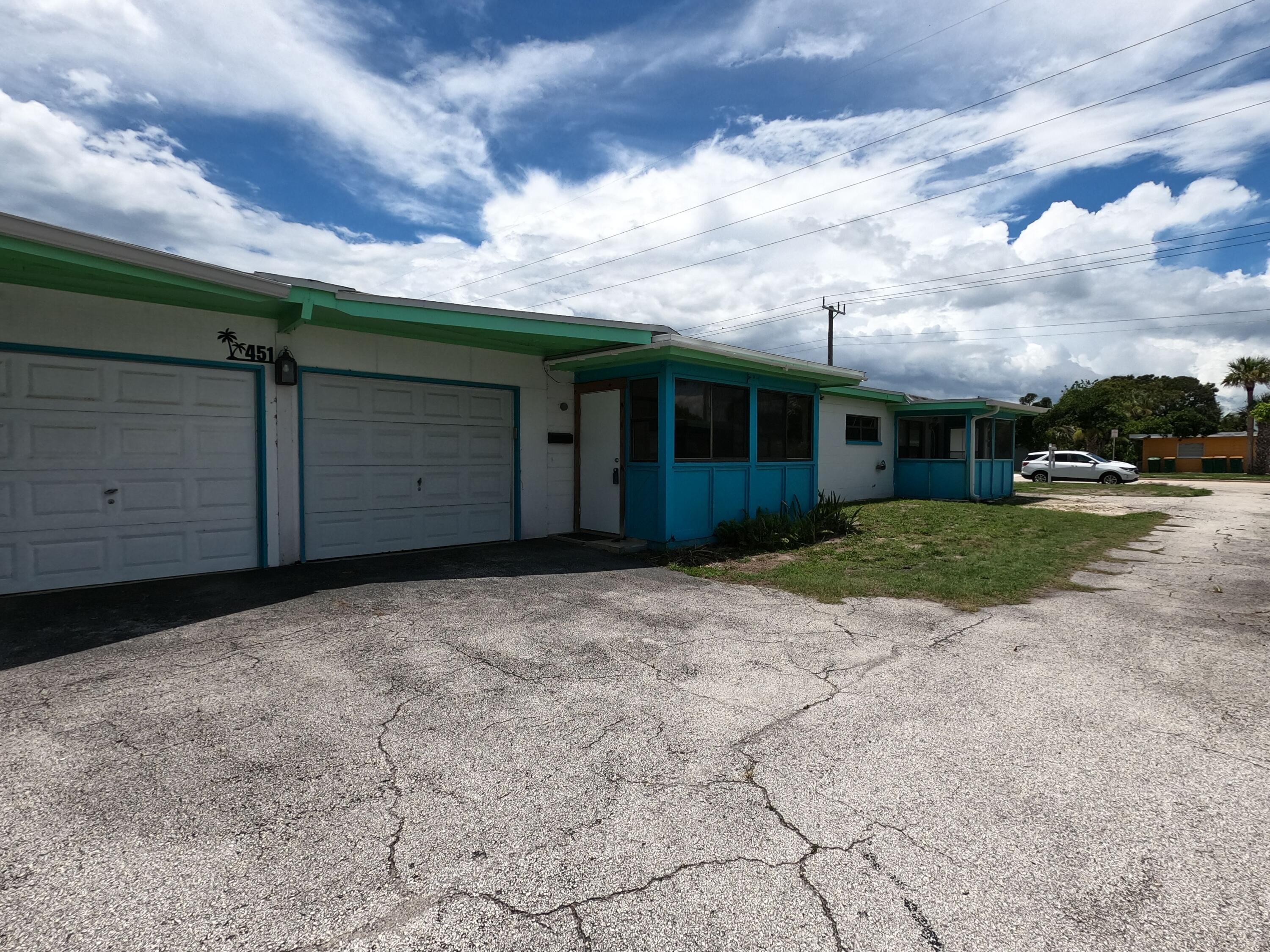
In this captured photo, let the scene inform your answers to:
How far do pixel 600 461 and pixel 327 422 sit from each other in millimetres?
3720

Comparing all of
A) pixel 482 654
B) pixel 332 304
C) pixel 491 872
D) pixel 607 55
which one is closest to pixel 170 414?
pixel 332 304

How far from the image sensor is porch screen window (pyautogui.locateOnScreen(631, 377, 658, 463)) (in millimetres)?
9062

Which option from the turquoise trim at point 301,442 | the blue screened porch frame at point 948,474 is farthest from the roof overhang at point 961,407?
the turquoise trim at point 301,442

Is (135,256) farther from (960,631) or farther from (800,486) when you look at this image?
(800,486)

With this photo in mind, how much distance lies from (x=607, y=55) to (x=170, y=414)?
8798 mm

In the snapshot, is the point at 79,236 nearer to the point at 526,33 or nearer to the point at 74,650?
the point at 74,650

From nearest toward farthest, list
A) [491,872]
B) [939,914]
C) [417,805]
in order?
1. [939,914]
2. [491,872]
3. [417,805]

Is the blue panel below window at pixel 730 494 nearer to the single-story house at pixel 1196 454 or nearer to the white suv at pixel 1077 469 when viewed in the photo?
the white suv at pixel 1077 469

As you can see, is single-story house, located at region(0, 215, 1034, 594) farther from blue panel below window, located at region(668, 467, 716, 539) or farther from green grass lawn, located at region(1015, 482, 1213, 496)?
green grass lawn, located at region(1015, 482, 1213, 496)

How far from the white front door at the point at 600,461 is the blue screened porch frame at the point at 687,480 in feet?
0.61

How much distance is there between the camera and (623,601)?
629cm

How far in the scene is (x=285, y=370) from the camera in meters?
7.36

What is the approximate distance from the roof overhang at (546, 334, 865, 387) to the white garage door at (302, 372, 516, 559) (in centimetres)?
120

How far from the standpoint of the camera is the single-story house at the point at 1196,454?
120ft
